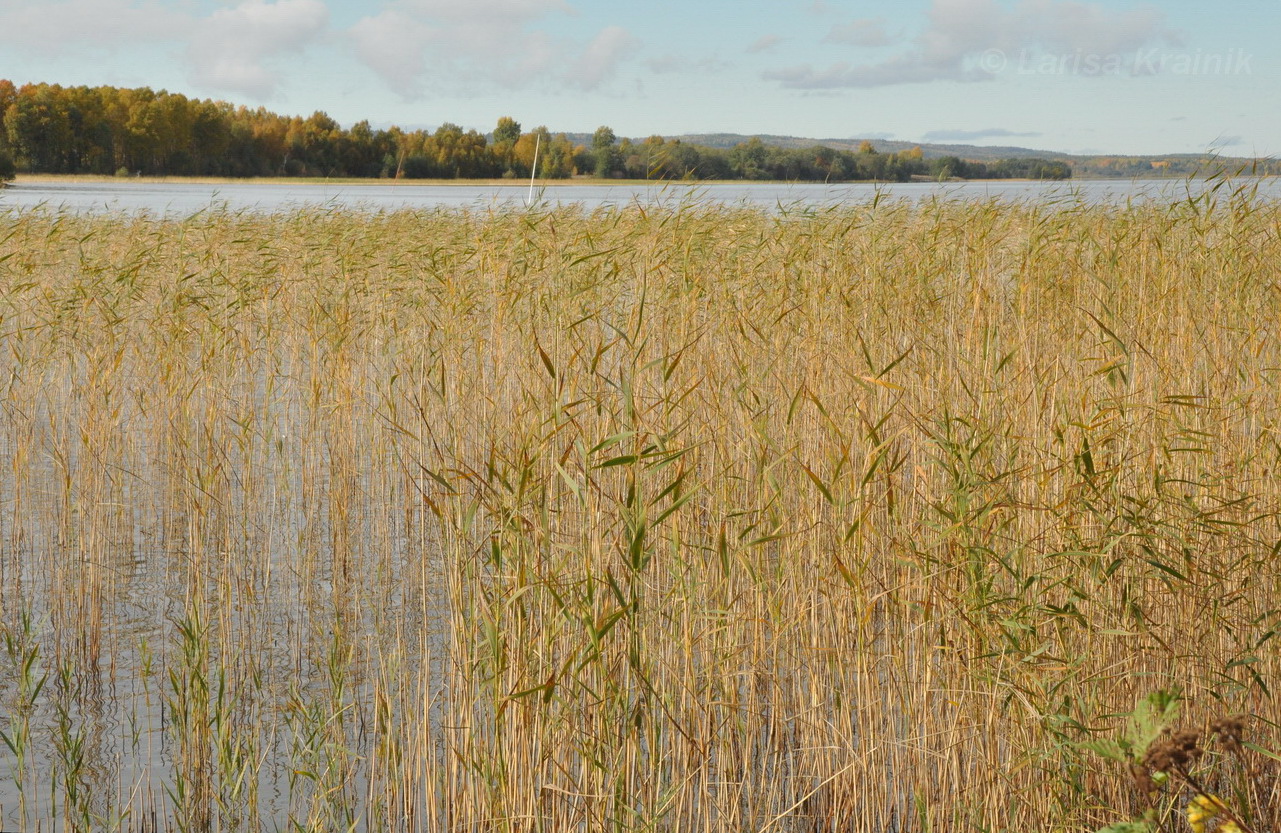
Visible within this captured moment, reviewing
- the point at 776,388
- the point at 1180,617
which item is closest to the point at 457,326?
the point at 776,388

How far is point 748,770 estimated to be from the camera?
260 centimetres

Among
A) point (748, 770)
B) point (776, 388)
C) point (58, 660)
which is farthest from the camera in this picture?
point (776, 388)

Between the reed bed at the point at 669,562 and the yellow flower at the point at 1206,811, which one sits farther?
the reed bed at the point at 669,562

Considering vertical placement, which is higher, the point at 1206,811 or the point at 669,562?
the point at 1206,811

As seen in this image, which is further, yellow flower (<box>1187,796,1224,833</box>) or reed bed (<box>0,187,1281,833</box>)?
reed bed (<box>0,187,1281,833</box>)

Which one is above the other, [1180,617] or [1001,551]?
[1001,551]

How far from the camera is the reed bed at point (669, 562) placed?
2.49 metres

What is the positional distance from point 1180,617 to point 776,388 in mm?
2327

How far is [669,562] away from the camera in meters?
3.15

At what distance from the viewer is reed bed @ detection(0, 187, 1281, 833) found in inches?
98.2

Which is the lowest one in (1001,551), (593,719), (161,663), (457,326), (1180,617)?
(161,663)

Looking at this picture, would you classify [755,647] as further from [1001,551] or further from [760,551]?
[1001,551]

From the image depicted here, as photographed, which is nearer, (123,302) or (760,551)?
(760,551)

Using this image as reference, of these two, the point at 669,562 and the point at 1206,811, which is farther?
the point at 669,562
